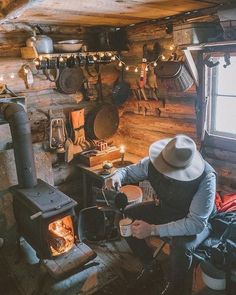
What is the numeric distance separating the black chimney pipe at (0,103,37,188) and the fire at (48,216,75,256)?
0.61 meters

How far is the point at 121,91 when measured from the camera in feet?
18.1

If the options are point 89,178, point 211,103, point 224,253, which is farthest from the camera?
point 89,178

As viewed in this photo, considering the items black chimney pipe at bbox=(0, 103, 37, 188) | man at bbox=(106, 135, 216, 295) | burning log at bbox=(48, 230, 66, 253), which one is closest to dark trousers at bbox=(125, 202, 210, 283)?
man at bbox=(106, 135, 216, 295)

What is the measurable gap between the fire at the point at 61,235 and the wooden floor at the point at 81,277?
311 mm

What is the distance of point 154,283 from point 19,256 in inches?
71.4

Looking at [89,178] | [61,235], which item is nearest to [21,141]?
[61,235]

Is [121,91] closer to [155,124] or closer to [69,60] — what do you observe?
[155,124]

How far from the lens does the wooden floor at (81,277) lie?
139 inches

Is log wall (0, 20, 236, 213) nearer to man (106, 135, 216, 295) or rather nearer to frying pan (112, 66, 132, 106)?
frying pan (112, 66, 132, 106)

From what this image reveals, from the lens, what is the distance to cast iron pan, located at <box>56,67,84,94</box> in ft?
16.4

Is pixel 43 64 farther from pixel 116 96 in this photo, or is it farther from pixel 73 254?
pixel 73 254

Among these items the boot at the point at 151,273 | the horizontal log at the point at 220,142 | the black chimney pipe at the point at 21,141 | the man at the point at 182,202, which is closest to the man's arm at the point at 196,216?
the man at the point at 182,202

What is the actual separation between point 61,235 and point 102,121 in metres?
2.32

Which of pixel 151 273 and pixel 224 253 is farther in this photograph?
pixel 151 273
